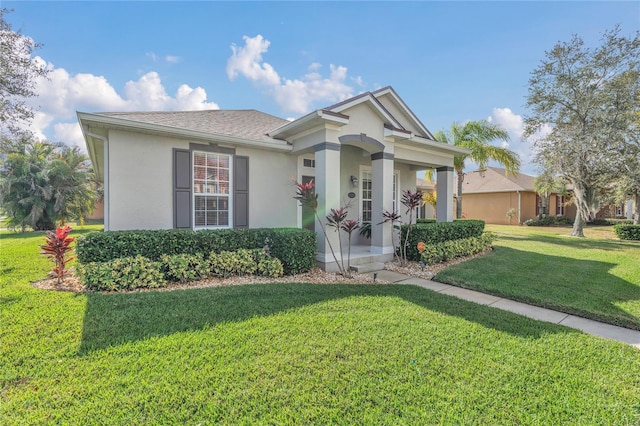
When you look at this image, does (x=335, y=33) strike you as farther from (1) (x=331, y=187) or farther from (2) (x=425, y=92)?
(1) (x=331, y=187)

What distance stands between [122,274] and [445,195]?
10427 millimetres

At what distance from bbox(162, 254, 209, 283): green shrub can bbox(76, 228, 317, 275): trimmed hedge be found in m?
0.18

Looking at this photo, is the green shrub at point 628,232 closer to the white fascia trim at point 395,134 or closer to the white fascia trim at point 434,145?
the white fascia trim at point 434,145

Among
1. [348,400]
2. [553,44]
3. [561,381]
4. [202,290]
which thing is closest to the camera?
[348,400]

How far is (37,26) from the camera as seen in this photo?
8047 millimetres

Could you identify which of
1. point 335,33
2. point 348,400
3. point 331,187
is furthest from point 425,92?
point 348,400

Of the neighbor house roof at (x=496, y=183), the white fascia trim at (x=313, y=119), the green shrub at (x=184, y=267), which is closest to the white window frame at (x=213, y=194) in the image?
the green shrub at (x=184, y=267)

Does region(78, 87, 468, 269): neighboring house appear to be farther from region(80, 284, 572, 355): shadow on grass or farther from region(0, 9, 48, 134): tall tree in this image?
region(0, 9, 48, 134): tall tree

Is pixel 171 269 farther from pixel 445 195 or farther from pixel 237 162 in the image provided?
pixel 445 195

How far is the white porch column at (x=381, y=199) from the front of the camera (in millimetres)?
8586

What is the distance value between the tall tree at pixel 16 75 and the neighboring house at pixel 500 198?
89.9 feet

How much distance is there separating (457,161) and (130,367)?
1586cm

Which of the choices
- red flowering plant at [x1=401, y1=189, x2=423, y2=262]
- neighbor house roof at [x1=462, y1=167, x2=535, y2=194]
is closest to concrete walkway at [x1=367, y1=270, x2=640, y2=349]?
red flowering plant at [x1=401, y1=189, x2=423, y2=262]

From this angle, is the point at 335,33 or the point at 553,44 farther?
the point at 553,44
